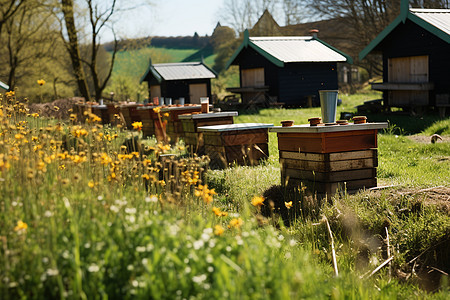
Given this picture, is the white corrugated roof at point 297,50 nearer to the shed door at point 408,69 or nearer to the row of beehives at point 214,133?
the shed door at point 408,69

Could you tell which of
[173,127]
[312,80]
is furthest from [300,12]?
[173,127]

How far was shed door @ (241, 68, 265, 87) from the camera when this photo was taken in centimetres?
2736

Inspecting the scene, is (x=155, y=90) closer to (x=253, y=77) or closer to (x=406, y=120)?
(x=253, y=77)

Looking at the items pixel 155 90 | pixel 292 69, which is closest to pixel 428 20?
pixel 292 69

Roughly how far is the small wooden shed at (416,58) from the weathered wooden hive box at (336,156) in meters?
11.3

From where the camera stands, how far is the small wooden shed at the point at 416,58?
18109mm

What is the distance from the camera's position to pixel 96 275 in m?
3.19

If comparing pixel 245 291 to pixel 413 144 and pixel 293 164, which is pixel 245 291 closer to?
pixel 293 164

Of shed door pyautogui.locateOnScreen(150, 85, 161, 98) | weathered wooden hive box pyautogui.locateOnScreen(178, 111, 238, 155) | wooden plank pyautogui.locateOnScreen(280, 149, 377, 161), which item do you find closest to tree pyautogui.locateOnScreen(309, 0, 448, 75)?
→ shed door pyautogui.locateOnScreen(150, 85, 161, 98)

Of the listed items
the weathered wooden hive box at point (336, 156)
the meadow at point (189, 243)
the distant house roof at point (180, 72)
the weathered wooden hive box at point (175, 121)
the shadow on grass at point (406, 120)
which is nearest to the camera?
the meadow at point (189, 243)

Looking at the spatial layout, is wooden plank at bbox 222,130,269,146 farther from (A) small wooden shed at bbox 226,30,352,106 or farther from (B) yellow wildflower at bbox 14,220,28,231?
(A) small wooden shed at bbox 226,30,352,106

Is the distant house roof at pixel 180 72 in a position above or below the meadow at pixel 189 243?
above

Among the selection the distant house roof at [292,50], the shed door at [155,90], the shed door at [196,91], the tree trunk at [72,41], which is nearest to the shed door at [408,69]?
the distant house roof at [292,50]

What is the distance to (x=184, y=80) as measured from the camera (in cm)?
2986
